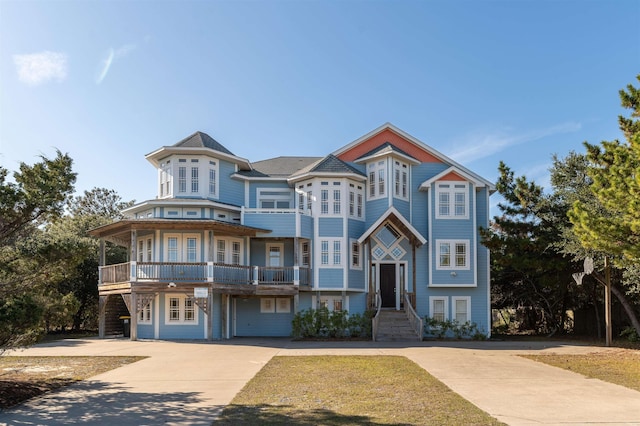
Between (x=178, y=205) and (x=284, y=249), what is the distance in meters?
5.96

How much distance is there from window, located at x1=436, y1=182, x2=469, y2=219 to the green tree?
20926 millimetres

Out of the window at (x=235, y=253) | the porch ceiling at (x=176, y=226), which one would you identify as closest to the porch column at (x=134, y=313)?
the porch ceiling at (x=176, y=226)

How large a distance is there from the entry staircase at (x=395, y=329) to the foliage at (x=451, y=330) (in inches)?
52.3

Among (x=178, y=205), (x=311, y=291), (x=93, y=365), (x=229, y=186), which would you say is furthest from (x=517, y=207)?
(x=93, y=365)

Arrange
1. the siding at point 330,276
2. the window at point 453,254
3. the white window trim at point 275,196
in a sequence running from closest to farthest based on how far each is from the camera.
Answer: the siding at point 330,276 < the window at point 453,254 < the white window trim at point 275,196

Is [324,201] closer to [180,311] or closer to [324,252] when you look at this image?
[324,252]

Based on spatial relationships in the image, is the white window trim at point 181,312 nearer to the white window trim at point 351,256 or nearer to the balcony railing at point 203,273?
the balcony railing at point 203,273

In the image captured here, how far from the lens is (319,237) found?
94.4 feet

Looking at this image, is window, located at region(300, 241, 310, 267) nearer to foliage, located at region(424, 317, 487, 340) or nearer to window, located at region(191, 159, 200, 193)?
window, located at region(191, 159, 200, 193)

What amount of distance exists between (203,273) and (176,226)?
2.39 metres

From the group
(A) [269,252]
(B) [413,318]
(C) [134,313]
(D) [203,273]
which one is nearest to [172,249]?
(D) [203,273]

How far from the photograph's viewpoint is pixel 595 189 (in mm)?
16594

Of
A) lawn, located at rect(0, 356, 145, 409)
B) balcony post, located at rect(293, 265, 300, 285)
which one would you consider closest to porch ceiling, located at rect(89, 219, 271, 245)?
balcony post, located at rect(293, 265, 300, 285)

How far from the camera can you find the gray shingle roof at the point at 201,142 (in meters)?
28.9
